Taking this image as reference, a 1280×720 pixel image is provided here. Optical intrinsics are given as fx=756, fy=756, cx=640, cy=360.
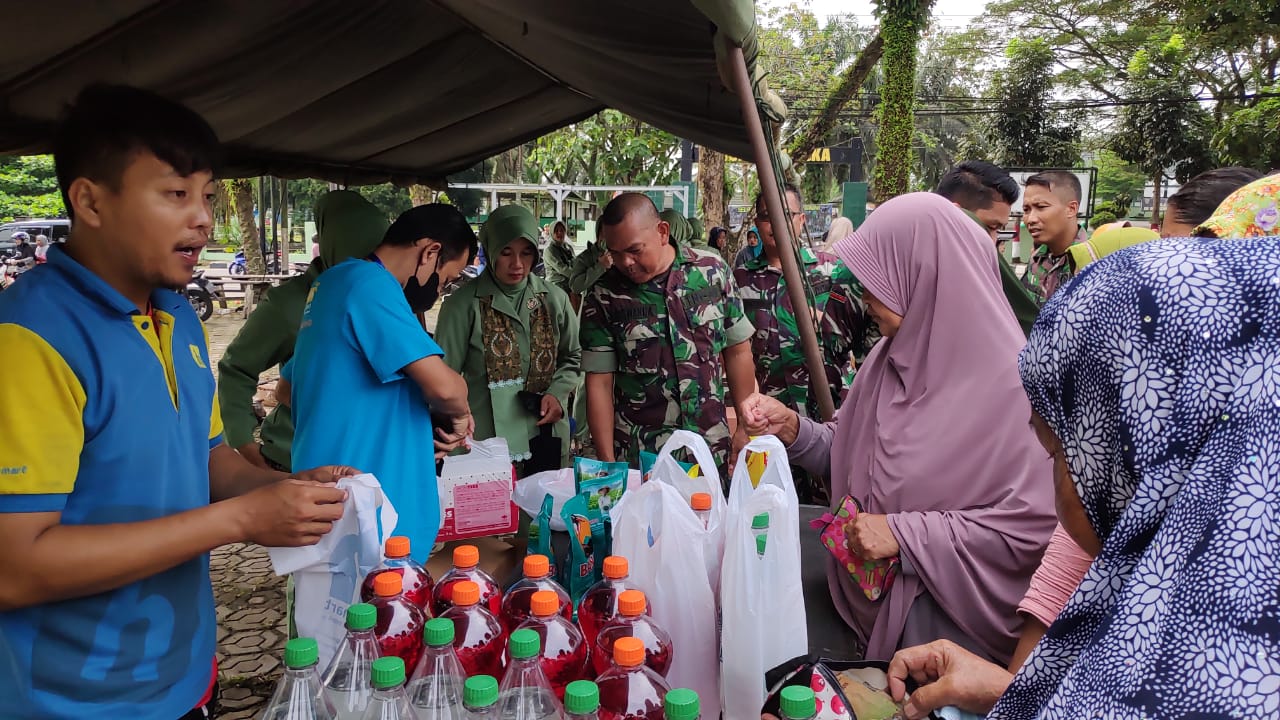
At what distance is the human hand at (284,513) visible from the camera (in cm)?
126

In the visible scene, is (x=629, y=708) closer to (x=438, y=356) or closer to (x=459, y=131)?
(x=438, y=356)

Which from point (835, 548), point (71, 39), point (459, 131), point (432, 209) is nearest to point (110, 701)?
point (835, 548)

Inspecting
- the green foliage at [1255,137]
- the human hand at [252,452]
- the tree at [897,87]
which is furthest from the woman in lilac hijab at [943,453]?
the green foliage at [1255,137]

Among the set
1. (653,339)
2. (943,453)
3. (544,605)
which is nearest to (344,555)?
(544,605)

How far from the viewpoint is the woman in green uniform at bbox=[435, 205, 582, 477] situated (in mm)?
3627

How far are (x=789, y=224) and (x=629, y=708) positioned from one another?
5.65ft

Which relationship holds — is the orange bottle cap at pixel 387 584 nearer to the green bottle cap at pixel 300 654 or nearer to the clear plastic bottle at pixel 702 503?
the green bottle cap at pixel 300 654

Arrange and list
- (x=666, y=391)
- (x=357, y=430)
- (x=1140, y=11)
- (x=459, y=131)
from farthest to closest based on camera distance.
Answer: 1. (x=1140, y=11)
2. (x=459, y=131)
3. (x=666, y=391)
4. (x=357, y=430)

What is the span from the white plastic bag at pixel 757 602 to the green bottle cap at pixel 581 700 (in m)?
0.40

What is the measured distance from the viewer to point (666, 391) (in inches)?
125

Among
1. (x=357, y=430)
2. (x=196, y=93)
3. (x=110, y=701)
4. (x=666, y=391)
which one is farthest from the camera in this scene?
(x=666, y=391)

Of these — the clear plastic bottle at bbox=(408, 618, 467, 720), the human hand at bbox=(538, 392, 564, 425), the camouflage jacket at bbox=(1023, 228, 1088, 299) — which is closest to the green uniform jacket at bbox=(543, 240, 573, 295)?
the human hand at bbox=(538, 392, 564, 425)

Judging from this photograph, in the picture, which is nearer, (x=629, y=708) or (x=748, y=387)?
(x=629, y=708)

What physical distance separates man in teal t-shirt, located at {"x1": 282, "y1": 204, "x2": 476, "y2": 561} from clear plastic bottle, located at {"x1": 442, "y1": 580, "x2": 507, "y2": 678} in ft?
3.10
